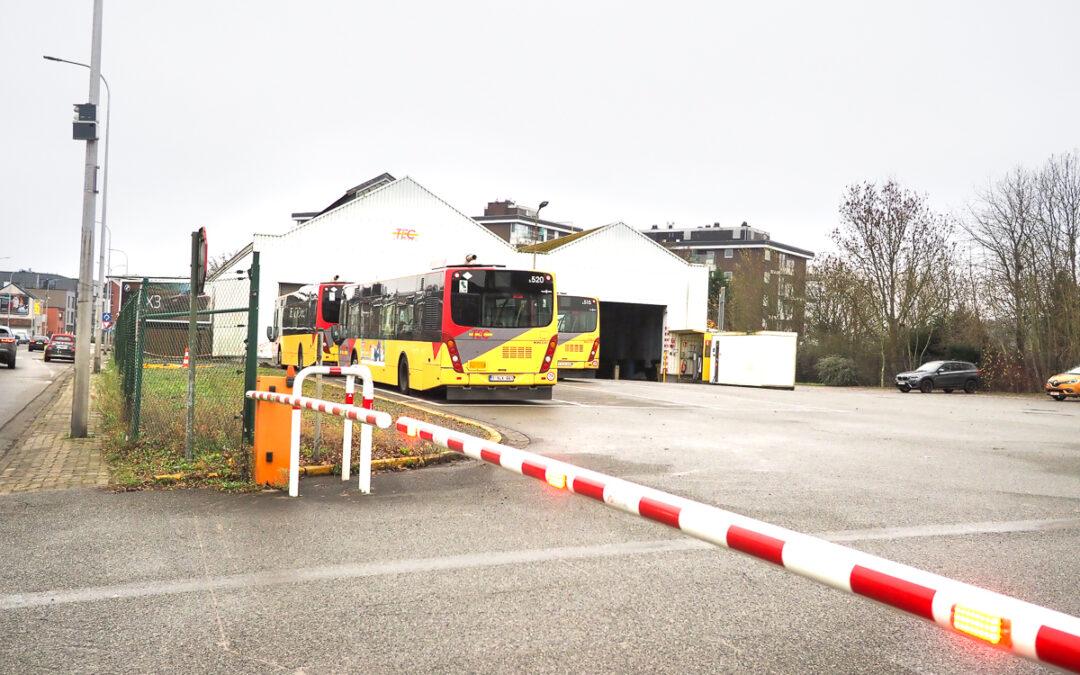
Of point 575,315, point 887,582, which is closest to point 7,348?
point 575,315

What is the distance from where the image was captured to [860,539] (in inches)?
261

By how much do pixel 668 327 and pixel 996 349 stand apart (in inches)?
636

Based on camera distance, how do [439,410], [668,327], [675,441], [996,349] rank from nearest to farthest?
[675,441] < [439,410] < [996,349] < [668,327]

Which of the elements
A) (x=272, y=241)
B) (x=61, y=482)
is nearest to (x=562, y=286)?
(x=272, y=241)

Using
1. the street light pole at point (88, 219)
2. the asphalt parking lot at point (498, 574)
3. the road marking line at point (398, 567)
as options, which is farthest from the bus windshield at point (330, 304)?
the road marking line at point (398, 567)

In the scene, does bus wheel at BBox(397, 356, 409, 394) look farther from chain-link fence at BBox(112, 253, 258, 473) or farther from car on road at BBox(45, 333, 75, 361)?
car on road at BBox(45, 333, 75, 361)

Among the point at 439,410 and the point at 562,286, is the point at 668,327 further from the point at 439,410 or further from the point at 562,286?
the point at 439,410

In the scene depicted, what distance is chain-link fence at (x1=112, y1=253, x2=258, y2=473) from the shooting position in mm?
9609

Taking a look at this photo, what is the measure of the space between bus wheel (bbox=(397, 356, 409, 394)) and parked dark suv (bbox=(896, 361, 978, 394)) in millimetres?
28324

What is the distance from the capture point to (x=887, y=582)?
228 cm

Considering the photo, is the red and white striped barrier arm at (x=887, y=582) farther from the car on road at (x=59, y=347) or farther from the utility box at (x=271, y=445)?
the car on road at (x=59, y=347)

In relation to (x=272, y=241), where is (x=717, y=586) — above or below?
below

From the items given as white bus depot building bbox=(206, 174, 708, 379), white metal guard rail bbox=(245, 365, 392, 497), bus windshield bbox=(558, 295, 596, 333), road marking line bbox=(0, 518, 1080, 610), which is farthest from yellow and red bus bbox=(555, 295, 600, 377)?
road marking line bbox=(0, 518, 1080, 610)

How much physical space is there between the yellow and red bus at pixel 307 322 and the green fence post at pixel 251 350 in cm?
2097
